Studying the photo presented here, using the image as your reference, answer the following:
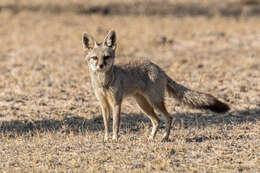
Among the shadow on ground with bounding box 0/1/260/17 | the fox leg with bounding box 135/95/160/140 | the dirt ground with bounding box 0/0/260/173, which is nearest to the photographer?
the dirt ground with bounding box 0/0/260/173

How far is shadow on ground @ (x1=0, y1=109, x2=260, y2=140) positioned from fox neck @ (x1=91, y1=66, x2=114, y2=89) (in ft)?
3.77

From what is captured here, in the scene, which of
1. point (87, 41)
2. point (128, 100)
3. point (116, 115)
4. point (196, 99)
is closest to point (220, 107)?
point (196, 99)

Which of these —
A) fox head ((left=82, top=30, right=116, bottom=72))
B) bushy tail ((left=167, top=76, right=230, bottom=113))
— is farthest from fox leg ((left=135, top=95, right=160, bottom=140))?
fox head ((left=82, top=30, right=116, bottom=72))

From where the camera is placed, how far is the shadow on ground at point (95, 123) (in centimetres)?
810

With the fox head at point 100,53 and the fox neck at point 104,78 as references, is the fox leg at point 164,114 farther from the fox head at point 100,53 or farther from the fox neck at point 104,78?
the fox head at point 100,53

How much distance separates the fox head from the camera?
6.64 m

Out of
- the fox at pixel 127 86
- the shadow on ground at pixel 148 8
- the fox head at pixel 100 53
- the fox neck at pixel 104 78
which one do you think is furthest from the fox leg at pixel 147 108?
the shadow on ground at pixel 148 8

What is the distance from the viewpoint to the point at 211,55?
14.1 metres

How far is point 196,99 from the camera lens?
24.2 feet

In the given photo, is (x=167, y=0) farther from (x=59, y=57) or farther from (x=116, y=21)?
(x=59, y=57)

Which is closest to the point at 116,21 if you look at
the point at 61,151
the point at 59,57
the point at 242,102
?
the point at 59,57

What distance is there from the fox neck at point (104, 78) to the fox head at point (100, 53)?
107 mm

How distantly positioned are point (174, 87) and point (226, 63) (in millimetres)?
5911

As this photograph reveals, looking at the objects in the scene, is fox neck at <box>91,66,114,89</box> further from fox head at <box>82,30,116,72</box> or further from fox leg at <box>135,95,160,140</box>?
fox leg at <box>135,95,160,140</box>
